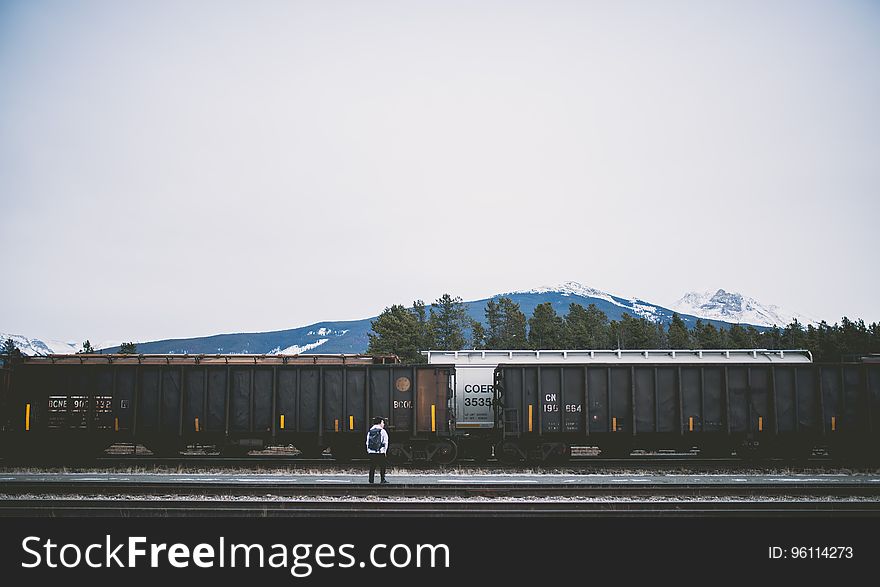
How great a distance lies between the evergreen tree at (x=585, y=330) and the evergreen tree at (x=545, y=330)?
3.11 ft

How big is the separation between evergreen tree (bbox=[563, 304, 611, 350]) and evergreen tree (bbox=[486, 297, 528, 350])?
17.2 feet

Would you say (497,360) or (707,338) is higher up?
(707,338)

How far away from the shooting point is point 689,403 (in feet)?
70.8

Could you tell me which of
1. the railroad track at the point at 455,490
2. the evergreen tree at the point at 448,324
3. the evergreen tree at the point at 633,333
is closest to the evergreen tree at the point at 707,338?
the evergreen tree at the point at 633,333

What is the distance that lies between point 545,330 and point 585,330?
173 inches

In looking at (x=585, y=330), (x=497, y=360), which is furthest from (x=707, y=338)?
(x=497, y=360)

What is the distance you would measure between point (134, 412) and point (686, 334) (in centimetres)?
7647

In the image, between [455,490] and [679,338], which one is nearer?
[455,490]

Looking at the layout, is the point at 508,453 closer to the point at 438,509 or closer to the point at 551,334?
the point at 438,509

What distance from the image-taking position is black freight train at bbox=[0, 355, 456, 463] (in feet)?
71.3

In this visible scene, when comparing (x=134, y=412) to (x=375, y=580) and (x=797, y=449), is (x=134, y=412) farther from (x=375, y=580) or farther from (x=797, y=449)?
(x=797, y=449)

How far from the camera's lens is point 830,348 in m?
68.5

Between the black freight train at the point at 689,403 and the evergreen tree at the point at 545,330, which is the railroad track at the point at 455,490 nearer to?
the black freight train at the point at 689,403

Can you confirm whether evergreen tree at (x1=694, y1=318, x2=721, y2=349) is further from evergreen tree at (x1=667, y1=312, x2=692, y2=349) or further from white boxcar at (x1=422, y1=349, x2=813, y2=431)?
white boxcar at (x1=422, y1=349, x2=813, y2=431)
